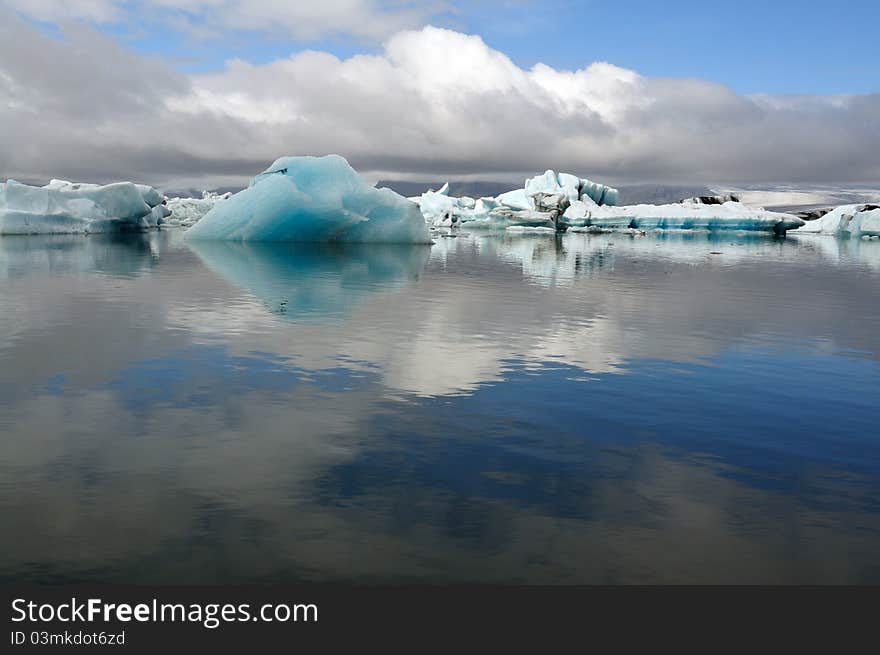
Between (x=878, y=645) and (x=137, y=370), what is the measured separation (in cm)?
690

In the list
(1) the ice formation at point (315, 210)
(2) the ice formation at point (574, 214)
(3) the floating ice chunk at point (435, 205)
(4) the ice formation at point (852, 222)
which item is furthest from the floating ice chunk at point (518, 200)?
(1) the ice formation at point (315, 210)

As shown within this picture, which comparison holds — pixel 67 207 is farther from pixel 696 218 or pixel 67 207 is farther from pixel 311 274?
pixel 696 218

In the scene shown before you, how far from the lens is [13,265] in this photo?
2203 centimetres

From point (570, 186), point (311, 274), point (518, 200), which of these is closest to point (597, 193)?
point (570, 186)

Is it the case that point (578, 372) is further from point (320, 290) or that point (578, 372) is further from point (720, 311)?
point (320, 290)

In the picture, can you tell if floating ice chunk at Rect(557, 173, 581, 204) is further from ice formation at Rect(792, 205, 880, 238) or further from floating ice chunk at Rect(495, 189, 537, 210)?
ice formation at Rect(792, 205, 880, 238)

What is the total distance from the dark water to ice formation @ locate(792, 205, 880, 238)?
67127 millimetres

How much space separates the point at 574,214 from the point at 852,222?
27921mm

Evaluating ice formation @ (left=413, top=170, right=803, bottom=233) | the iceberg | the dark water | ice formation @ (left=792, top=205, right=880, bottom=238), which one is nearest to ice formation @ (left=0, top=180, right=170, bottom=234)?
ice formation @ (left=413, top=170, right=803, bottom=233)

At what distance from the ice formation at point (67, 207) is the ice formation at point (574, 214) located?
1335 inches

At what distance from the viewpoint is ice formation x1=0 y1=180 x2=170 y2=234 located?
148 feet

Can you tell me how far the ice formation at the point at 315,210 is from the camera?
3219cm

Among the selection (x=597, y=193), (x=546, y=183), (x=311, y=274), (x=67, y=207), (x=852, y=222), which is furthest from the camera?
(x=597, y=193)

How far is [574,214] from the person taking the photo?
80.6 meters
